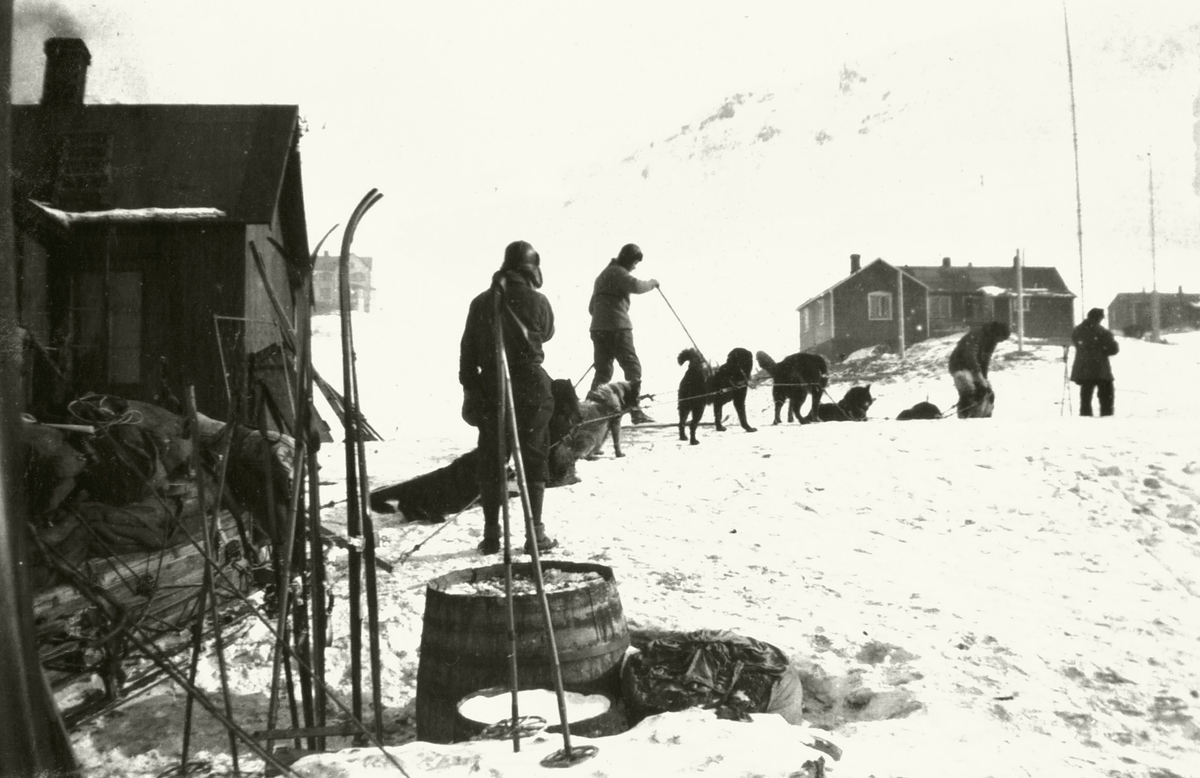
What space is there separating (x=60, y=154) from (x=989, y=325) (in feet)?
36.2

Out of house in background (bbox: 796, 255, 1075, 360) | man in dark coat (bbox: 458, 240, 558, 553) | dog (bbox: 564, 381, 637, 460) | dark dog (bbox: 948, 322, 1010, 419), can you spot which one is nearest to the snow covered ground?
dog (bbox: 564, 381, 637, 460)

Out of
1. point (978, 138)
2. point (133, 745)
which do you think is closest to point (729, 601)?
point (133, 745)

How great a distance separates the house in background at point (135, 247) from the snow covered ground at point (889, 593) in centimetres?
314

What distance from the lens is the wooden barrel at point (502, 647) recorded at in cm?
309

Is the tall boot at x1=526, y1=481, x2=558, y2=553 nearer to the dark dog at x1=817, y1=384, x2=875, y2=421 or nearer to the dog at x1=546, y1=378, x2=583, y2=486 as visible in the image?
the dog at x1=546, y1=378, x2=583, y2=486

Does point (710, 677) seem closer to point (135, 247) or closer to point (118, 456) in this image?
point (118, 456)

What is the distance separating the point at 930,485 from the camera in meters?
7.15

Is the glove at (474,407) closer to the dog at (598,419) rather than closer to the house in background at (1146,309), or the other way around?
the dog at (598,419)

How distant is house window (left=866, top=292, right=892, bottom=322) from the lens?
36.2 m

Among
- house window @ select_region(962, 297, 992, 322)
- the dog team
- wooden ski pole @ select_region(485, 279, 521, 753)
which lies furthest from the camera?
house window @ select_region(962, 297, 992, 322)

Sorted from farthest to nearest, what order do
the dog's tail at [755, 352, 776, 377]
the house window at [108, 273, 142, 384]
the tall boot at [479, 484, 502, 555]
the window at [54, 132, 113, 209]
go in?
1. the dog's tail at [755, 352, 776, 377]
2. the window at [54, 132, 113, 209]
3. the house window at [108, 273, 142, 384]
4. the tall boot at [479, 484, 502, 555]

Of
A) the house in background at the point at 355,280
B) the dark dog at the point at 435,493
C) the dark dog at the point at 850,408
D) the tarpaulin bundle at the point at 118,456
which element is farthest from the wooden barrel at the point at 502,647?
the house in background at the point at 355,280

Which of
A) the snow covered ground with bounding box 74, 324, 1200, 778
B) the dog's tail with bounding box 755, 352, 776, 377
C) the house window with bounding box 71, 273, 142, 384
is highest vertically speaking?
the house window with bounding box 71, 273, 142, 384

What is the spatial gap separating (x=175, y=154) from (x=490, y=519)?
29.5ft
